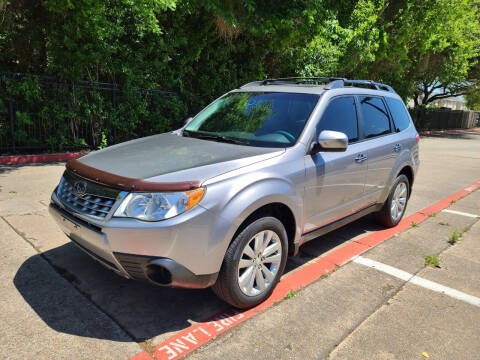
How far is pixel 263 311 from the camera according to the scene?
3059 millimetres

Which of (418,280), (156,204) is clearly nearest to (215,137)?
(156,204)

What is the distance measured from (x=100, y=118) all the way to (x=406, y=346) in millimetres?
8851

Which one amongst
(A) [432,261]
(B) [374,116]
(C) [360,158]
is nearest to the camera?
(C) [360,158]

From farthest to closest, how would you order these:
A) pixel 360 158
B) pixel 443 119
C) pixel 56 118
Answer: pixel 443 119, pixel 56 118, pixel 360 158

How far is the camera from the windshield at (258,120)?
3.46 m

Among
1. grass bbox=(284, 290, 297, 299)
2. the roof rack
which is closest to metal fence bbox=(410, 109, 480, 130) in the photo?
the roof rack

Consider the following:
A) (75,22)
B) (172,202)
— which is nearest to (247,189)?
(172,202)

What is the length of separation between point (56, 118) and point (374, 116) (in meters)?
A: 7.42

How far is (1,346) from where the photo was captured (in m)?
2.46

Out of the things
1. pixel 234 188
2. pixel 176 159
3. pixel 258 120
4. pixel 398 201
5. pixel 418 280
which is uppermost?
pixel 258 120

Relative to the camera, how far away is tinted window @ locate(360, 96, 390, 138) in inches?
168

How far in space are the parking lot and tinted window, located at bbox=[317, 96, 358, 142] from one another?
138cm

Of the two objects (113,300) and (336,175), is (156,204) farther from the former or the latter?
(336,175)

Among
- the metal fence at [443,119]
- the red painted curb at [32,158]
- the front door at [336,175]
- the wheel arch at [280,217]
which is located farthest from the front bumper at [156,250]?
the metal fence at [443,119]
